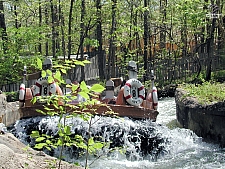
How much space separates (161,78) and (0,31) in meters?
8.84

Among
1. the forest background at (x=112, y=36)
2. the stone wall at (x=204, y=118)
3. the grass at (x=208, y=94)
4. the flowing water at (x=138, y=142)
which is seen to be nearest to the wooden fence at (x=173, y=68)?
the forest background at (x=112, y=36)

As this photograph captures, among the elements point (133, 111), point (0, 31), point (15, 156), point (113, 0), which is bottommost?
point (133, 111)

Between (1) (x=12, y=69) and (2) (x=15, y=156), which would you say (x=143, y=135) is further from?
(1) (x=12, y=69)

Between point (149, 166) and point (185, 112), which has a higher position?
point (185, 112)

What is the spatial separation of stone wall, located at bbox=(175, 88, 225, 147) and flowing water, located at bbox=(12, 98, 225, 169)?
0.19m

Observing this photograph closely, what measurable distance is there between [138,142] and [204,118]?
1.64m

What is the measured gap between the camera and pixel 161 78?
813 inches

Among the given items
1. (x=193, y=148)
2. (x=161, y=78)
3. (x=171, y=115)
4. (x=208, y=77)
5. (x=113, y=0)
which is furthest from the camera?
(x=161, y=78)

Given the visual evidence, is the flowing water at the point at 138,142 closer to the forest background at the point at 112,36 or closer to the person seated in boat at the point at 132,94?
the person seated in boat at the point at 132,94

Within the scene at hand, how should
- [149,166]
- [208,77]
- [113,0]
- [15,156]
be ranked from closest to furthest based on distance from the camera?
[15,156], [149,166], [113,0], [208,77]

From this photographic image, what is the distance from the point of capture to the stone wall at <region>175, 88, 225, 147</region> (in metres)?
8.82

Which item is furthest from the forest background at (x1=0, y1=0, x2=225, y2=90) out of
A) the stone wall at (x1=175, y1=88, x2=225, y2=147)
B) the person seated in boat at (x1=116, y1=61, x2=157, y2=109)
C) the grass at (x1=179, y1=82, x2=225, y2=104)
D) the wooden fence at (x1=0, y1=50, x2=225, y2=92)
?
the stone wall at (x1=175, y1=88, x2=225, y2=147)

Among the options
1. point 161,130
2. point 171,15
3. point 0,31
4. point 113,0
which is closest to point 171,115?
point 161,130

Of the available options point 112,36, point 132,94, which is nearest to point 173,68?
point 112,36
